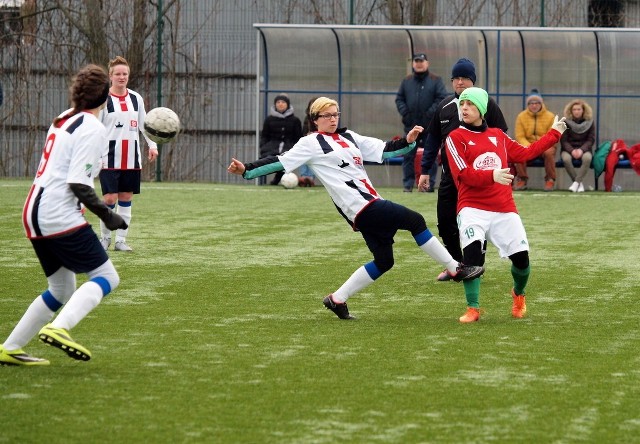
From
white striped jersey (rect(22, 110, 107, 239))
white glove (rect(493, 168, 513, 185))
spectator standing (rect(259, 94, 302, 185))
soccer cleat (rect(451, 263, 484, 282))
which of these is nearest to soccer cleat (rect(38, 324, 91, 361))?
white striped jersey (rect(22, 110, 107, 239))

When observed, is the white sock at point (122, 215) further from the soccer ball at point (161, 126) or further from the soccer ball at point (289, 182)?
the soccer ball at point (289, 182)

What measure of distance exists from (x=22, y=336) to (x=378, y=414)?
78.1 inches

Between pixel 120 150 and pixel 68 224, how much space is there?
5704 mm

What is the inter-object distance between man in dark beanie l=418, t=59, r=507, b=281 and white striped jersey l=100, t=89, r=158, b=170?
3.05m

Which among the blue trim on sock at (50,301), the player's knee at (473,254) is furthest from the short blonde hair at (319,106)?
the blue trim on sock at (50,301)

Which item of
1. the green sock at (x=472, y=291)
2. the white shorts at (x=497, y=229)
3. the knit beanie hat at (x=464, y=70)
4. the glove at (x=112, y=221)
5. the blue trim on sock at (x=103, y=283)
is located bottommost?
the green sock at (x=472, y=291)

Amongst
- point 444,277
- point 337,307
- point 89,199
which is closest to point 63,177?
point 89,199

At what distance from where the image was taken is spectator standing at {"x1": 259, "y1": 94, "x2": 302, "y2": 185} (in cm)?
2102

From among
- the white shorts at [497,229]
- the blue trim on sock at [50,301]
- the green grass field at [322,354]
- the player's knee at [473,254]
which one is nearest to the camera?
the green grass field at [322,354]

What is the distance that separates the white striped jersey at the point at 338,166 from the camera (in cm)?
823

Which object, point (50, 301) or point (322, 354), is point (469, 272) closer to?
point (322, 354)

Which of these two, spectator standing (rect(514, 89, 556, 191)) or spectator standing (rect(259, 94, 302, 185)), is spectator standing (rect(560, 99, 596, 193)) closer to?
spectator standing (rect(514, 89, 556, 191))

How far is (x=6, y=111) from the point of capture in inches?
959

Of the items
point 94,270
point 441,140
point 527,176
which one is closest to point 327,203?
point 527,176
